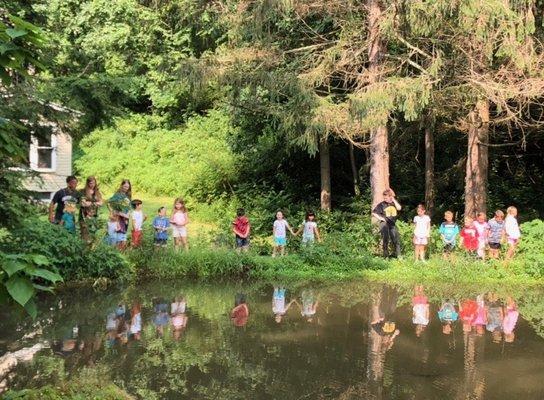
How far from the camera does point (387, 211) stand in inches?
627

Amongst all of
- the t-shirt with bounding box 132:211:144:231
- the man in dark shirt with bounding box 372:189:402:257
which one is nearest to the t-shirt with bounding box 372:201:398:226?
the man in dark shirt with bounding box 372:189:402:257

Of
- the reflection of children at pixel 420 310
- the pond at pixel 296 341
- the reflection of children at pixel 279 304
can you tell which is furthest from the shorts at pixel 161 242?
the reflection of children at pixel 420 310

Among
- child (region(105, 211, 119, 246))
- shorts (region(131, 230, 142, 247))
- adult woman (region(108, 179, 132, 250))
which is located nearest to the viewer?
adult woman (region(108, 179, 132, 250))

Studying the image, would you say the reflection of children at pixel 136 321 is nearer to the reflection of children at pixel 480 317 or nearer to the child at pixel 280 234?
the reflection of children at pixel 480 317

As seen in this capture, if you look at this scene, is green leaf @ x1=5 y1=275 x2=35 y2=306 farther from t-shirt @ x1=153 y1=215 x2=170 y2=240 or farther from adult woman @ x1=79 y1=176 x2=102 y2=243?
t-shirt @ x1=153 y1=215 x2=170 y2=240

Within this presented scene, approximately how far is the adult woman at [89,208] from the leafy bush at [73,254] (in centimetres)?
52

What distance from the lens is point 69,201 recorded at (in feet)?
45.2

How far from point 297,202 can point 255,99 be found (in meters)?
6.65

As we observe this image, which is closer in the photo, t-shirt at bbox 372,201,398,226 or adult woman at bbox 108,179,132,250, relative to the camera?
adult woman at bbox 108,179,132,250

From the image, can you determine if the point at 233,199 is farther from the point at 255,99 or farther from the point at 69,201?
the point at 69,201

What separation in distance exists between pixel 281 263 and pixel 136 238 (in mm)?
3134

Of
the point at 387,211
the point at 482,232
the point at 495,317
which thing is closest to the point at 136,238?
the point at 387,211

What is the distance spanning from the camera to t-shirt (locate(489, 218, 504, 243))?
15.8m

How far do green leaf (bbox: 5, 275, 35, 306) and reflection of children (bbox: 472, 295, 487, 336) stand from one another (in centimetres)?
776
